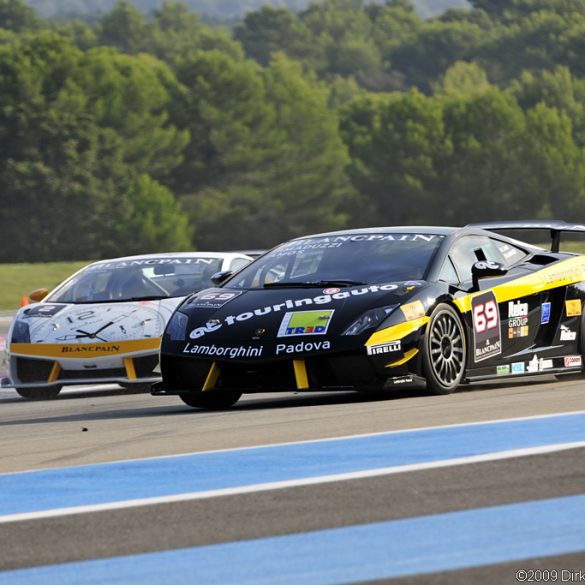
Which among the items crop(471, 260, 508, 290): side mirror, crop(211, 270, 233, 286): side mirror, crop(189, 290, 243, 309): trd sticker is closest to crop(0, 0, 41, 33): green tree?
crop(211, 270, 233, 286): side mirror

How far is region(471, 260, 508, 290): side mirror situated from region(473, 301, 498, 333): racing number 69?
15 centimetres

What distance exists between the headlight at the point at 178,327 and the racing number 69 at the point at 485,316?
188 centimetres

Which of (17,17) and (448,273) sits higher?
(17,17)

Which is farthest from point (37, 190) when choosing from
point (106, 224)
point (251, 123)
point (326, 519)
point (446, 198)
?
point (326, 519)

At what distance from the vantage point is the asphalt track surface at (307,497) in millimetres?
4273

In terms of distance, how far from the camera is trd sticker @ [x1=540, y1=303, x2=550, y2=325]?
10.3 m

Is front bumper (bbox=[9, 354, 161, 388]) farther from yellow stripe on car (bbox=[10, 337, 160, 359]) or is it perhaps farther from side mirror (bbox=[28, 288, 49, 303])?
side mirror (bbox=[28, 288, 49, 303])

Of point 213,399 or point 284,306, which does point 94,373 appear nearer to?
point 213,399

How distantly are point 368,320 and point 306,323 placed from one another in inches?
14.9

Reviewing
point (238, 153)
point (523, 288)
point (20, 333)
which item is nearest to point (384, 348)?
point (523, 288)

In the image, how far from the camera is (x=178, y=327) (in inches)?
372

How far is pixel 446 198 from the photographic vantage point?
98.9 metres

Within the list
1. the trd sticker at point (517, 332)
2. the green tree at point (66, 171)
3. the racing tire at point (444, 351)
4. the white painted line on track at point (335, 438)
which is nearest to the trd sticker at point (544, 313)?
the trd sticker at point (517, 332)

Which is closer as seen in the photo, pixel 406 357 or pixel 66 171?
pixel 406 357
